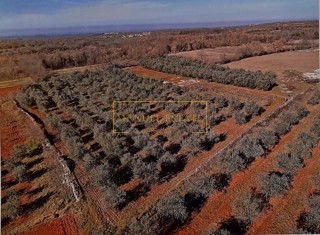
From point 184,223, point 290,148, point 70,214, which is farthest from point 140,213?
point 290,148

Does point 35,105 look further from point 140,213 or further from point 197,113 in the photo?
point 140,213

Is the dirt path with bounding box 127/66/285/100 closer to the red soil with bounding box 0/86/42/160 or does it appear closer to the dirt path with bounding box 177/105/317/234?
the dirt path with bounding box 177/105/317/234

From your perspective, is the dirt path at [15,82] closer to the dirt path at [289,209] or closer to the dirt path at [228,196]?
the dirt path at [228,196]

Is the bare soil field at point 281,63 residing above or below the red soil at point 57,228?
above

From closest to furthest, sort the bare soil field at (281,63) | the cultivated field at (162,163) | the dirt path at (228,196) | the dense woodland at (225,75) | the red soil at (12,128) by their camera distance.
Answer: the dirt path at (228,196) < the cultivated field at (162,163) < the red soil at (12,128) < the dense woodland at (225,75) < the bare soil field at (281,63)

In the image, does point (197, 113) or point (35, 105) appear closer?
point (197, 113)

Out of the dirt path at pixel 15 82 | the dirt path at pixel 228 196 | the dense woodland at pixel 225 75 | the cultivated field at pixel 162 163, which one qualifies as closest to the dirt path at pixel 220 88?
the cultivated field at pixel 162 163
